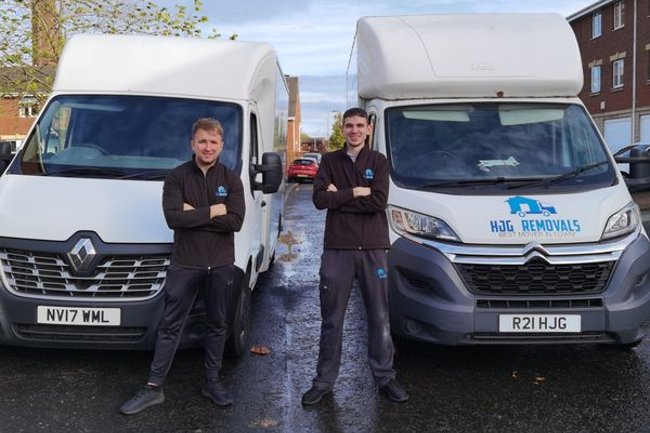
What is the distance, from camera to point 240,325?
5293mm

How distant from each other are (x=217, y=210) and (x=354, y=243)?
906mm

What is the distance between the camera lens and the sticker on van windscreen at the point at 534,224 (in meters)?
4.64

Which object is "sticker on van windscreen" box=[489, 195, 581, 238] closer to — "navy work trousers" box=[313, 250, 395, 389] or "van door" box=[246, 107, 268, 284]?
"navy work trousers" box=[313, 250, 395, 389]

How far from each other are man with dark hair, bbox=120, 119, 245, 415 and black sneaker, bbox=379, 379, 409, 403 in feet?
3.49

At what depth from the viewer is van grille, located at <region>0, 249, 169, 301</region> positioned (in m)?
4.57

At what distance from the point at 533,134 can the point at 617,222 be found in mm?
1140

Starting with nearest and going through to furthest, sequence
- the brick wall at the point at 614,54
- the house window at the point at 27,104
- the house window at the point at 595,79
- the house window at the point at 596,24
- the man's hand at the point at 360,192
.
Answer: the man's hand at the point at 360,192, the house window at the point at 27,104, the brick wall at the point at 614,54, the house window at the point at 596,24, the house window at the point at 595,79

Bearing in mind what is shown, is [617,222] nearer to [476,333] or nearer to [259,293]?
[476,333]

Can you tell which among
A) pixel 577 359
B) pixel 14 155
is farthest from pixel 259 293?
pixel 577 359

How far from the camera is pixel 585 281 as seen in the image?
4.64 metres

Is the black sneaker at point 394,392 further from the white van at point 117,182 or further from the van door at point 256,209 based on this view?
the van door at point 256,209

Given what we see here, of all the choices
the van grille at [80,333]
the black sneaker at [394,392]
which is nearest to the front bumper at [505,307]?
the black sneaker at [394,392]

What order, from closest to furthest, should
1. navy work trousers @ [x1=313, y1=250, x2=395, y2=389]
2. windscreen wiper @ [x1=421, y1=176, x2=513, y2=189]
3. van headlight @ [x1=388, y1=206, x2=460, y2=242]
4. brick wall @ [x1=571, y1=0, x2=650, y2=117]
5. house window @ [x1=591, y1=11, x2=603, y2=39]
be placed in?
navy work trousers @ [x1=313, y1=250, x2=395, y2=389], van headlight @ [x1=388, y1=206, x2=460, y2=242], windscreen wiper @ [x1=421, y1=176, x2=513, y2=189], brick wall @ [x1=571, y1=0, x2=650, y2=117], house window @ [x1=591, y1=11, x2=603, y2=39]

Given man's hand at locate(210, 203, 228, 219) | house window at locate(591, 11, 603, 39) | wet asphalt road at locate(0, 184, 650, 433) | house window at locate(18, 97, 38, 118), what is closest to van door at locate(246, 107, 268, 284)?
wet asphalt road at locate(0, 184, 650, 433)
